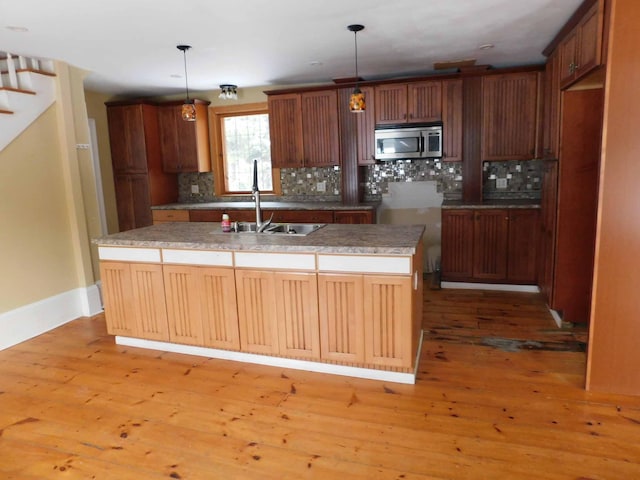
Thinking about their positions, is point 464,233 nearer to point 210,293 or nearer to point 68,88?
point 210,293

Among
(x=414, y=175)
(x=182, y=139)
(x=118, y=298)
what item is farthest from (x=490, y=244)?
(x=182, y=139)

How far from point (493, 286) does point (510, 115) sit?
5.81 ft

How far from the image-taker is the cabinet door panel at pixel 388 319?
8.32 ft

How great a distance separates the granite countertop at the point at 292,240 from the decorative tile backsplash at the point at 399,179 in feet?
6.97

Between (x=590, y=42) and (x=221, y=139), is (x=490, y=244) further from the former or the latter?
(x=221, y=139)

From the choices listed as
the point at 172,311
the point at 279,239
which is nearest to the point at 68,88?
the point at 172,311

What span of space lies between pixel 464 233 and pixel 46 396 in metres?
3.81

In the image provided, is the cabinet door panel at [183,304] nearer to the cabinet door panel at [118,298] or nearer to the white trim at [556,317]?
the cabinet door panel at [118,298]

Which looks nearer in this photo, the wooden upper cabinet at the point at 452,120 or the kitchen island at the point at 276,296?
the kitchen island at the point at 276,296

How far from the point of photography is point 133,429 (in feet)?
7.57

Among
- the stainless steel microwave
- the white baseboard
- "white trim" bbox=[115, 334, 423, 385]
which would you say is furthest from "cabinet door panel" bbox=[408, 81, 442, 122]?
the white baseboard

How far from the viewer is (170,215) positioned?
216 inches

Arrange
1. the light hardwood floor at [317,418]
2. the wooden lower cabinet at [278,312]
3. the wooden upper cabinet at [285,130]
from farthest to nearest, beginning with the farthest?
the wooden upper cabinet at [285,130] < the wooden lower cabinet at [278,312] < the light hardwood floor at [317,418]

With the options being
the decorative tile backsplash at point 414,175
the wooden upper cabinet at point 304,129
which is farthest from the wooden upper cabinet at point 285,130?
the decorative tile backsplash at point 414,175
